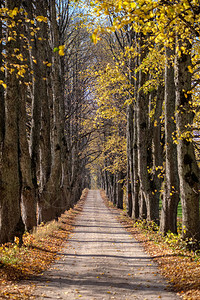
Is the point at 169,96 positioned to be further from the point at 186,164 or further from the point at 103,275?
the point at 103,275

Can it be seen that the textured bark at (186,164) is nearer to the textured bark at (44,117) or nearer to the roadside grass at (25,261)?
the roadside grass at (25,261)

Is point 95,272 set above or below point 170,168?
below

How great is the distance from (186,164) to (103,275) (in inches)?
151

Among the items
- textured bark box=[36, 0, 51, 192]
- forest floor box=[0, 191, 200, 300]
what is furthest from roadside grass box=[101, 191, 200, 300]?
textured bark box=[36, 0, 51, 192]

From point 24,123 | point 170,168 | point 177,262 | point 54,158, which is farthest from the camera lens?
point 54,158

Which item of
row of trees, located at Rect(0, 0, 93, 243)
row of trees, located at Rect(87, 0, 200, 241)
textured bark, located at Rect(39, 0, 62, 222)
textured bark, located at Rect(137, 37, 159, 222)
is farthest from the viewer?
textured bark, located at Rect(39, 0, 62, 222)

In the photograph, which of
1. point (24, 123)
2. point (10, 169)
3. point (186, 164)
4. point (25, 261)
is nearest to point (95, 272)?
point (25, 261)

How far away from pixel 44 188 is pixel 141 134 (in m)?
5.31

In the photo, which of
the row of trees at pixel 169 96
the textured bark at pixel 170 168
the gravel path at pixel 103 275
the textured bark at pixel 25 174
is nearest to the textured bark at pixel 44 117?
the textured bark at pixel 25 174

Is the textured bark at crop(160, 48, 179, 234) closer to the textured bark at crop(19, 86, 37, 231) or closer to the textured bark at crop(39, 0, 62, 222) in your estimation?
the textured bark at crop(19, 86, 37, 231)

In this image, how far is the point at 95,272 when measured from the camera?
7926 millimetres

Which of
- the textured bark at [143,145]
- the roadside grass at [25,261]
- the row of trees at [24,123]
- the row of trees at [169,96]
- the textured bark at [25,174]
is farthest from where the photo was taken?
the textured bark at [143,145]

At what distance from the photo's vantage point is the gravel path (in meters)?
6.30

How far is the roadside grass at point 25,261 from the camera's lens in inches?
247
